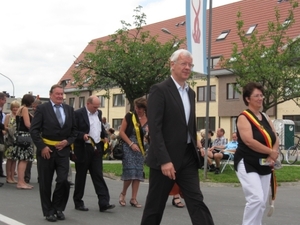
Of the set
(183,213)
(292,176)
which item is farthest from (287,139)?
(183,213)

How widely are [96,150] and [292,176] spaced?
340 inches

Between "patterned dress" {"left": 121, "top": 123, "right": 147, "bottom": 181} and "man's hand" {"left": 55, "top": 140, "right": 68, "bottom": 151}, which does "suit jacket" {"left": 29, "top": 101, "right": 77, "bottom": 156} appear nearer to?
"man's hand" {"left": 55, "top": 140, "right": 68, "bottom": 151}

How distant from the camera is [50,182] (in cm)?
798

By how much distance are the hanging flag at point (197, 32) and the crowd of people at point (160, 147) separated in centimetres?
433

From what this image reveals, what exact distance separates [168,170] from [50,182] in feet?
10.8

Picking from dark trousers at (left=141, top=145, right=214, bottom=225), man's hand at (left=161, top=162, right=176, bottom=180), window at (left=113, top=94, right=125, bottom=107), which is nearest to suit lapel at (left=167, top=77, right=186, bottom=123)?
dark trousers at (left=141, top=145, right=214, bottom=225)

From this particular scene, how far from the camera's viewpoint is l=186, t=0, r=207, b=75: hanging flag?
529 inches

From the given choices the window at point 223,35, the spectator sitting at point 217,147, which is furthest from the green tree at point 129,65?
the window at point 223,35

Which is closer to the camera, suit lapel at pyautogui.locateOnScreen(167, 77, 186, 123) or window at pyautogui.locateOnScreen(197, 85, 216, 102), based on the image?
suit lapel at pyautogui.locateOnScreen(167, 77, 186, 123)

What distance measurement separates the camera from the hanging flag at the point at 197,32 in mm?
13445

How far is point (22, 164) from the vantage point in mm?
11688

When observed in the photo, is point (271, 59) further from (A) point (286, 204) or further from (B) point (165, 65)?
(A) point (286, 204)

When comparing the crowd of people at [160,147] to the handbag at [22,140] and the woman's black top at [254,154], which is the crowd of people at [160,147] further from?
the handbag at [22,140]

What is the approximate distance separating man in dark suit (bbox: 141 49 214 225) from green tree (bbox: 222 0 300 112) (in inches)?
760
